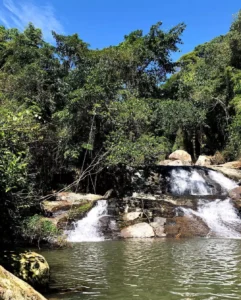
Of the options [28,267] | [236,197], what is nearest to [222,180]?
[236,197]

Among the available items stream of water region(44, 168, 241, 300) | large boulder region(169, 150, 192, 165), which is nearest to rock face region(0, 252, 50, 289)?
stream of water region(44, 168, 241, 300)

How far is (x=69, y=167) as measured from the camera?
2250 cm

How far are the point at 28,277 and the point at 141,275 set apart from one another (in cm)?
275

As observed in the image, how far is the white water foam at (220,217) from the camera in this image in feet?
53.6

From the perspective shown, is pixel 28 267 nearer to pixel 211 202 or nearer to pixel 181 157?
pixel 211 202

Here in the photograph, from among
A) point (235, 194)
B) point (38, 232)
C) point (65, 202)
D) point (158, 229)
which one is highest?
point (235, 194)

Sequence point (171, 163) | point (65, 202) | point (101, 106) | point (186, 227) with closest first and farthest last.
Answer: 1. point (186, 227)
2. point (65, 202)
3. point (101, 106)
4. point (171, 163)

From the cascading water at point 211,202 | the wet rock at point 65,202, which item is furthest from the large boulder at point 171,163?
the wet rock at point 65,202

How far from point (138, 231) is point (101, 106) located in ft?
28.3

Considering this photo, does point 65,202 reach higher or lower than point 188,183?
lower

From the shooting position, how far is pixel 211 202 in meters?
18.7

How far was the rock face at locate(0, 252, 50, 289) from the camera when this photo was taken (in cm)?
741

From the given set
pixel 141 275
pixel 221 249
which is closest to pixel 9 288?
pixel 141 275

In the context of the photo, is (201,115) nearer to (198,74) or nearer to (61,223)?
(198,74)
